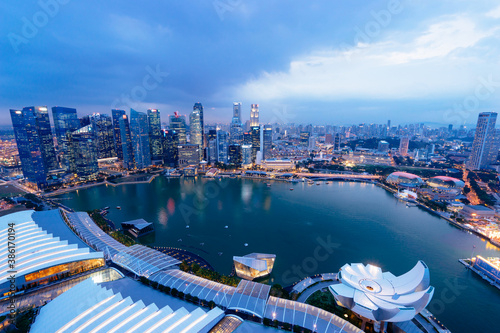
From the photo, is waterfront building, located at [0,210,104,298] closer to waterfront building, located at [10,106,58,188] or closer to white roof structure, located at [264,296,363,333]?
white roof structure, located at [264,296,363,333]

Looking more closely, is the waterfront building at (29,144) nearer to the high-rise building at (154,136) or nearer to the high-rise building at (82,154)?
the high-rise building at (82,154)

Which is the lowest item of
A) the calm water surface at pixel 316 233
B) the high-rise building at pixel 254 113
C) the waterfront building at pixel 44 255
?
the calm water surface at pixel 316 233

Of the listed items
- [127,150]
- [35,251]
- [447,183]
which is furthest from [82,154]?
[447,183]

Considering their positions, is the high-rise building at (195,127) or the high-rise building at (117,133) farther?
the high-rise building at (117,133)

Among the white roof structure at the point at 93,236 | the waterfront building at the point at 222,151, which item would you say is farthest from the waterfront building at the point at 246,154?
the white roof structure at the point at 93,236

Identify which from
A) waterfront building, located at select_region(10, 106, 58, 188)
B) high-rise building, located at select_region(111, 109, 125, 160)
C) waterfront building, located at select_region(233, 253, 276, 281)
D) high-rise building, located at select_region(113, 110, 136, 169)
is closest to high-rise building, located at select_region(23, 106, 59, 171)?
waterfront building, located at select_region(10, 106, 58, 188)

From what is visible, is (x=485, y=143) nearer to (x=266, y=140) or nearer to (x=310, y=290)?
(x=266, y=140)

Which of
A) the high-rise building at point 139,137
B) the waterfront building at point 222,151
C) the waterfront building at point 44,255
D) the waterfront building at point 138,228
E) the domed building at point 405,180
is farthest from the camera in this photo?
the waterfront building at point 222,151
